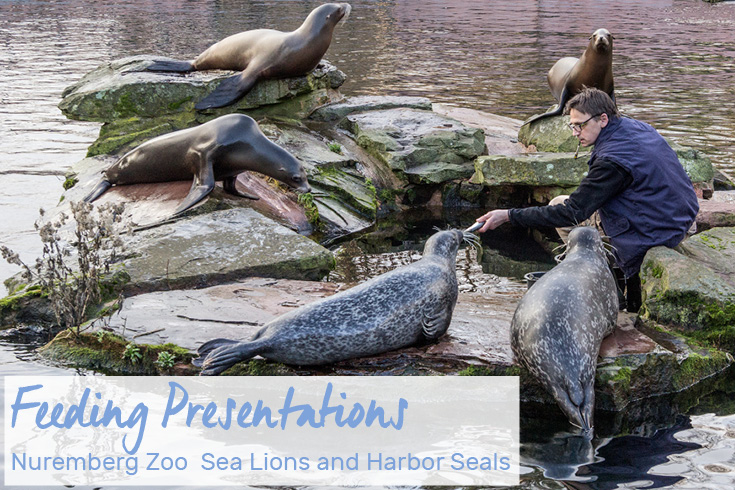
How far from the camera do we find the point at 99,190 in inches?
341

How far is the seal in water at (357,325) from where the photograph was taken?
4961mm

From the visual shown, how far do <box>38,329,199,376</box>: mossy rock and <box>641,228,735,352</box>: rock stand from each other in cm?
308

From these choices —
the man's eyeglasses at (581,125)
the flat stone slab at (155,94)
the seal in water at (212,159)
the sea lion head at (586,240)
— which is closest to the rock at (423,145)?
the flat stone slab at (155,94)

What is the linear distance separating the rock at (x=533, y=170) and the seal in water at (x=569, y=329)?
414cm

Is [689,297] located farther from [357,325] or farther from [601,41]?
[601,41]

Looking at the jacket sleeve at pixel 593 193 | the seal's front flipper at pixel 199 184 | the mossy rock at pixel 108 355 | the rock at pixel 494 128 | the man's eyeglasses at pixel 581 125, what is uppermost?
the man's eyeglasses at pixel 581 125

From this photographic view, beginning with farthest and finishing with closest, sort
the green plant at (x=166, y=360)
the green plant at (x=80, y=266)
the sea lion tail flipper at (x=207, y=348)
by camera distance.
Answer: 1. the green plant at (x=80, y=266)
2. the green plant at (x=166, y=360)
3. the sea lion tail flipper at (x=207, y=348)

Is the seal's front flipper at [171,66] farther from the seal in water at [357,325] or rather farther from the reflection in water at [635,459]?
the reflection in water at [635,459]

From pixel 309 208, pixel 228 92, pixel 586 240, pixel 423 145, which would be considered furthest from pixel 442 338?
pixel 228 92

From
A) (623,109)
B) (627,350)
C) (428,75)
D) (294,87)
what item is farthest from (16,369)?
(428,75)

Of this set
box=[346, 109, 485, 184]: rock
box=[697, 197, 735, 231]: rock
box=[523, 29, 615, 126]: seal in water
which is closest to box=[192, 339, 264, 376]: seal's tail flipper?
box=[697, 197, 735, 231]: rock

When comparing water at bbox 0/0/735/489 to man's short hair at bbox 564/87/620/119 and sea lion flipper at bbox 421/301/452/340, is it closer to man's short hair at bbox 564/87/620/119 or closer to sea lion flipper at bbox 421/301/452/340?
sea lion flipper at bbox 421/301/452/340

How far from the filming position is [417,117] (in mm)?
11242

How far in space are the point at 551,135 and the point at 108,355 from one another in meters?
6.85
